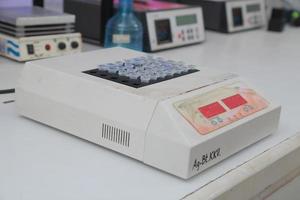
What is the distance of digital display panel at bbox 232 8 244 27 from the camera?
6.50ft

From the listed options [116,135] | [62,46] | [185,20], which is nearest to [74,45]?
[62,46]

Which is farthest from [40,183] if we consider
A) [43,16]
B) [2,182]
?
[43,16]

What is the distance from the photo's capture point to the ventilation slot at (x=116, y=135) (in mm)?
755

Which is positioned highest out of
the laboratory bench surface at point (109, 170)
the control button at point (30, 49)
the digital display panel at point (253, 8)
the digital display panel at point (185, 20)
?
the digital display panel at point (253, 8)

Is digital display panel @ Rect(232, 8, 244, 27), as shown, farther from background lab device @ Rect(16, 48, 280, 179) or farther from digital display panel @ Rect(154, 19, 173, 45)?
background lab device @ Rect(16, 48, 280, 179)

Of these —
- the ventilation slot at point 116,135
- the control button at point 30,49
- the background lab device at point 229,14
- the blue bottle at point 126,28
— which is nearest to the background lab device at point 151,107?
the ventilation slot at point 116,135

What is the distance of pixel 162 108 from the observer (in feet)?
2.38

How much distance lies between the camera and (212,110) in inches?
30.9

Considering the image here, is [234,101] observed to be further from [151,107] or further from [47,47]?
[47,47]

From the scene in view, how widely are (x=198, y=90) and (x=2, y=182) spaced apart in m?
0.35

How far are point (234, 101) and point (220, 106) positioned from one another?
1.8 inches

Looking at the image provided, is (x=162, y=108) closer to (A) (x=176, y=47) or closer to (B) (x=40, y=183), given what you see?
(B) (x=40, y=183)

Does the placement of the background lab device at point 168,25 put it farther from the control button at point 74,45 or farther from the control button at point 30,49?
the control button at point 30,49

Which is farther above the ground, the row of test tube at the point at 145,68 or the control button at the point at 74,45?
the row of test tube at the point at 145,68
